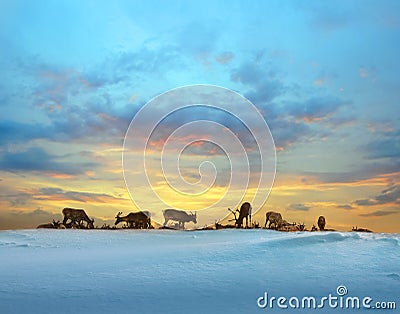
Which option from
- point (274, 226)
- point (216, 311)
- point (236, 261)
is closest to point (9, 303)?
point (216, 311)

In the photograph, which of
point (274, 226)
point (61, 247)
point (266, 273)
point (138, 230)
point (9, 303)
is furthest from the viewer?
point (274, 226)

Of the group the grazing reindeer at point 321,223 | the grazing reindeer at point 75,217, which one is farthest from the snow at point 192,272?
the grazing reindeer at point 75,217

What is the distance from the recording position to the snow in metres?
5.51

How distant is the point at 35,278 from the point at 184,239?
3.90 meters

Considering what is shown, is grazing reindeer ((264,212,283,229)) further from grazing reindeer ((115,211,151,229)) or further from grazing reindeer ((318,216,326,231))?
grazing reindeer ((115,211,151,229))

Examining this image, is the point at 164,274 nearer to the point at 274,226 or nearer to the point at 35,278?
the point at 35,278

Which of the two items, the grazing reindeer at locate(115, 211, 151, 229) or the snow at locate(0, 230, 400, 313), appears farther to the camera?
the grazing reindeer at locate(115, 211, 151, 229)

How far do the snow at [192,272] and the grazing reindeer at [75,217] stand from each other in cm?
224

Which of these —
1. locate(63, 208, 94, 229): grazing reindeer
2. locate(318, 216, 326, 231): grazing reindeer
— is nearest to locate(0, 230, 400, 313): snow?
locate(318, 216, 326, 231): grazing reindeer

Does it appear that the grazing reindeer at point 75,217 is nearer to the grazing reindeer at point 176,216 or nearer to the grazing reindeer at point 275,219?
the grazing reindeer at point 176,216

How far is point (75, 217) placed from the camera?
473 inches

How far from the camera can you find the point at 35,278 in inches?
257

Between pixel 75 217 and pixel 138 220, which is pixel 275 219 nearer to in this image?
pixel 138 220

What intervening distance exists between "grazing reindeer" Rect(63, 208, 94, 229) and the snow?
2.24 meters
